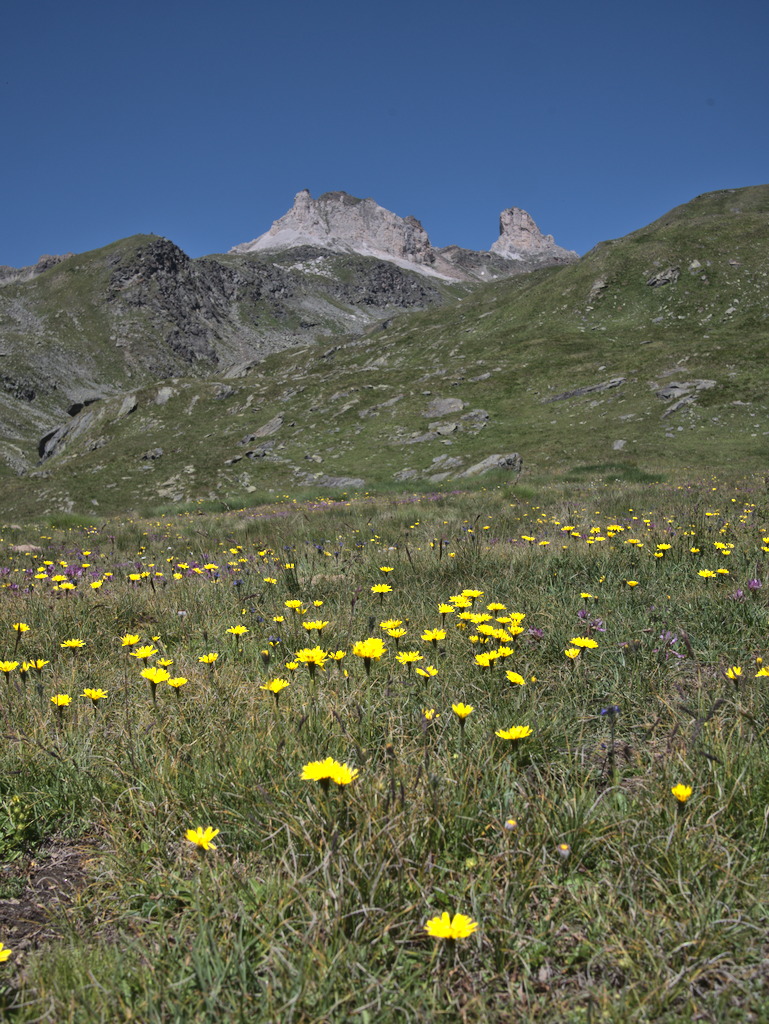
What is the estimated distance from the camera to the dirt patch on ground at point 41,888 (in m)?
1.64

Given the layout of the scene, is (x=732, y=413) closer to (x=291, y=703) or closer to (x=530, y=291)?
(x=291, y=703)

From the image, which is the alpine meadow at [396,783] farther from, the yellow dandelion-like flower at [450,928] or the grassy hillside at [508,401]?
the grassy hillside at [508,401]

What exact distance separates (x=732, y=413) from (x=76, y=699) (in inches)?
1237

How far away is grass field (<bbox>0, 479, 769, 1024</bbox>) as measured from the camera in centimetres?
135

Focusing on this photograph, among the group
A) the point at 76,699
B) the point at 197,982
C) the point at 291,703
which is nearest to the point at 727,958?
the point at 197,982

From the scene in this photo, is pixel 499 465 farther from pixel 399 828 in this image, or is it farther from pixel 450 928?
pixel 450 928

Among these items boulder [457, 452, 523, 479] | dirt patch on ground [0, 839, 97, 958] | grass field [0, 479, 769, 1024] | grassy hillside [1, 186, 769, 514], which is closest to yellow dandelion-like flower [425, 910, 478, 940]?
grass field [0, 479, 769, 1024]

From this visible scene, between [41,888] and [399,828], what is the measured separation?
134 centimetres

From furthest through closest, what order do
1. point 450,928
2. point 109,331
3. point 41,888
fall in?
point 109,331 < point 41,888 < point 450,928

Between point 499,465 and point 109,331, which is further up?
point 109,331

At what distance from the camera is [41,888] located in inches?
73.5

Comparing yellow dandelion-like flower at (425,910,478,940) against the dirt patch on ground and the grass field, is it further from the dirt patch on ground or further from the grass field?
the dirt patch on ground

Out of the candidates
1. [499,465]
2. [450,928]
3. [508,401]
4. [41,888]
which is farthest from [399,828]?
[508,401]

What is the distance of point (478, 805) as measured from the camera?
6.14ft
